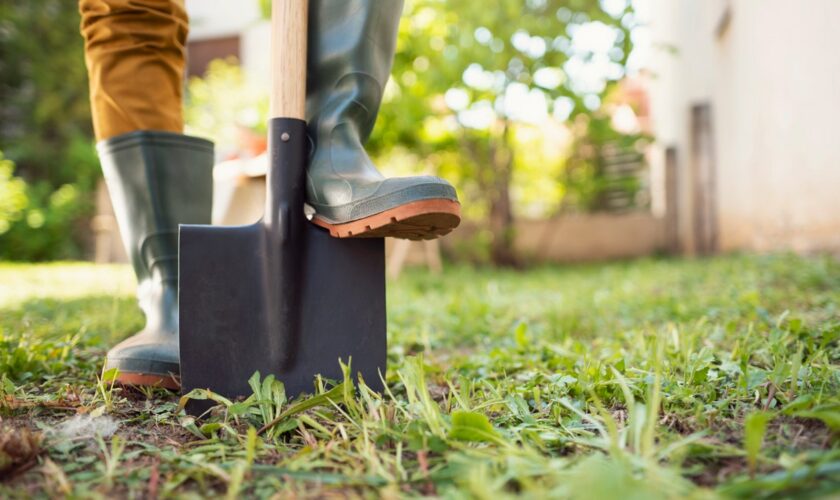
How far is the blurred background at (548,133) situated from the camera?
3.31 m

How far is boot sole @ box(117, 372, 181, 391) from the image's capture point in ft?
3.36

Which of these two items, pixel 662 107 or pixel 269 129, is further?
pixel 662 107

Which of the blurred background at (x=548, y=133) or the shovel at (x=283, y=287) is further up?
the blurred background at (x=548, y=133)

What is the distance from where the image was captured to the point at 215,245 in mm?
1020

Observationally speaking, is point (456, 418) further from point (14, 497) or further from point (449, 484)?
point (14, 497)

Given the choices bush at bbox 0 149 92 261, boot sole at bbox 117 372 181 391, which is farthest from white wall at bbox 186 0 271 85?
boot sole at bbox 117 372 181 391

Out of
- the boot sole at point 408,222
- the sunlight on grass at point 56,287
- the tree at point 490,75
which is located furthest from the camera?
the tree at point 490,75

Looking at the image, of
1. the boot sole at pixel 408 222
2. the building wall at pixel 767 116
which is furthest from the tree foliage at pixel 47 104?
the boot sole at pixel 408 222

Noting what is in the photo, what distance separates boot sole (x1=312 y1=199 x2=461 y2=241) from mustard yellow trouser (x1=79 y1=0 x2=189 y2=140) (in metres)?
0.47

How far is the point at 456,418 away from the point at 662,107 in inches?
322

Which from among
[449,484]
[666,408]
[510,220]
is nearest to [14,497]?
[449,484]

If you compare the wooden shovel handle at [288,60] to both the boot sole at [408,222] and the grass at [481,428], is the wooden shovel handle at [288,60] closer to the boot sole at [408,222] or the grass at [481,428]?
the boot sole at [408,222]

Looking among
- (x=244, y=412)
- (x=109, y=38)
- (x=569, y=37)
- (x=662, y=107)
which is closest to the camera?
(x=244, y=412)

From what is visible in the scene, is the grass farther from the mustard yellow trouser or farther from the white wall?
the white wall
